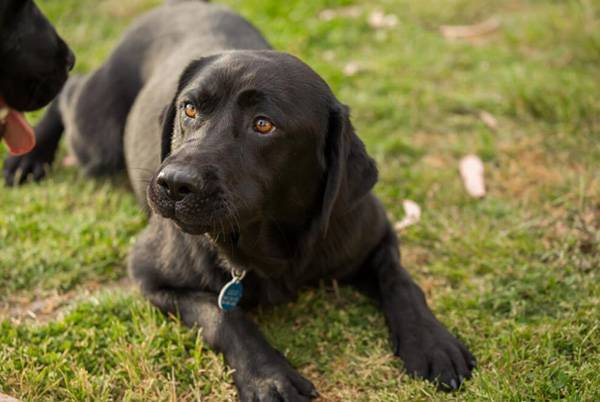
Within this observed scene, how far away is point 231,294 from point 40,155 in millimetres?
2183

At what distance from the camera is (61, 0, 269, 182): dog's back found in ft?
14.3

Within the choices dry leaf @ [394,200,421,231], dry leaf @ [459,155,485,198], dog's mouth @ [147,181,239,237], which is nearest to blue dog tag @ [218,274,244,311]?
dog's mouth @ [147,181,239,237]

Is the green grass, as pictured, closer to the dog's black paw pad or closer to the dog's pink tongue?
the dog's black paw pad

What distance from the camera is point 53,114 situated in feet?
16.5

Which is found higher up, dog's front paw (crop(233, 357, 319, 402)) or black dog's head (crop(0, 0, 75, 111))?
black dog's head (crop(0, 0, 75, 111))

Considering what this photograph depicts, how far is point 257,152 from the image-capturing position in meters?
2.90

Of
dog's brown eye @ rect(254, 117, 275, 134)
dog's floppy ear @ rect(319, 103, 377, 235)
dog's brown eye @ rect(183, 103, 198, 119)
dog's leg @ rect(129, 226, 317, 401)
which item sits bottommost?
dog's leg @ rect(129, 226, 317, 401)

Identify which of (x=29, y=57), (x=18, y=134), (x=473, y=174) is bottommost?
(x=473, y=174)

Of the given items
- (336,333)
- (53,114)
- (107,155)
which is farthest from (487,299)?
(53,114)

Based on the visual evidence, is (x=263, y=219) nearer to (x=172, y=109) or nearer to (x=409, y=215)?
(x=172, y=109)

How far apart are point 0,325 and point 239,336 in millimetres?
1092

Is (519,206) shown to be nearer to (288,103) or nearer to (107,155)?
(288,103)

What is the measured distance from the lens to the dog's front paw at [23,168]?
182 inches

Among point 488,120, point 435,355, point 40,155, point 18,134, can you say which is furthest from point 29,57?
point 488,120
